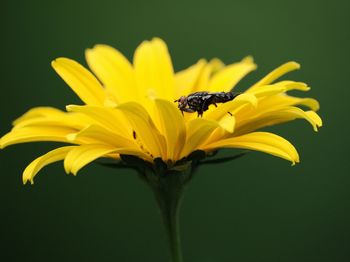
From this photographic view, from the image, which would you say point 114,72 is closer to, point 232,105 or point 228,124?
point 232,105

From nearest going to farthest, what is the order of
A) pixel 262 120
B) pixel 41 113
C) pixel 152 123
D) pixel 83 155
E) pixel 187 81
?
pixel 83 155 → pixel 152 123 → pixel 262 120 → pixel 41 113 → pixel 187 81

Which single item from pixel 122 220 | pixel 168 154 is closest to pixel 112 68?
pixel 168 154

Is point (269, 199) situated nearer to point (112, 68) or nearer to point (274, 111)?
point (112, 68)

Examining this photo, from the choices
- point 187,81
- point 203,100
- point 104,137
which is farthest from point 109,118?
point 187,81

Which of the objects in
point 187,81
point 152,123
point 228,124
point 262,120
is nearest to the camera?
point 228,124

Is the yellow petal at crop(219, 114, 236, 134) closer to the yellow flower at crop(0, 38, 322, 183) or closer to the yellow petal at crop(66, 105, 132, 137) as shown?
the yellow flower at crop(0, 38, 322, 183)

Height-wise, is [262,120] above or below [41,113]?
below

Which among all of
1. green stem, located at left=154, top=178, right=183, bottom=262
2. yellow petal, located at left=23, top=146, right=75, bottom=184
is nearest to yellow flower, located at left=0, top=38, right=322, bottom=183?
yellow petal, located at left=23, top=146, right=75, bottom=184
